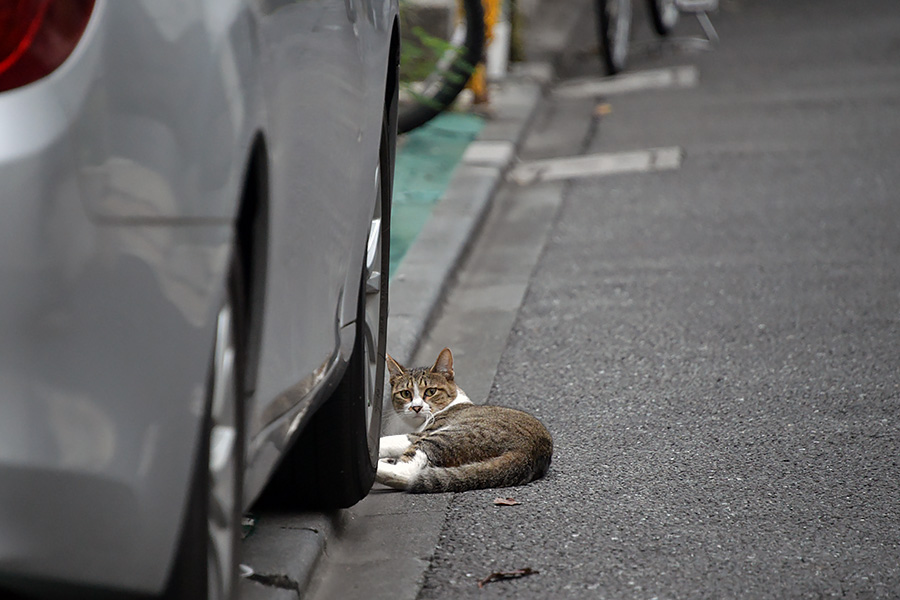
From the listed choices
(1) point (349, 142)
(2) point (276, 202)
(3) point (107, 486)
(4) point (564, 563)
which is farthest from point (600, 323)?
(3) point (107, 486)

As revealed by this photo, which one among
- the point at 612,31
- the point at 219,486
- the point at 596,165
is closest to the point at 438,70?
the point at 596,165

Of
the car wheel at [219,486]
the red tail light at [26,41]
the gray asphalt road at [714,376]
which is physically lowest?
the gray asphalt road at [714,376]

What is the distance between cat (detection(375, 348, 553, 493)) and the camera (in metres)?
3.34

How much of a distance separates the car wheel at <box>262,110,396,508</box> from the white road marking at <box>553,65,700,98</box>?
22.8 ft

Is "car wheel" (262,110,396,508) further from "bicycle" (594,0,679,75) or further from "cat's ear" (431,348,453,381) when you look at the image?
"bicycle" (594,0,679,75)

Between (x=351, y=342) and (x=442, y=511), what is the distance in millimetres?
628

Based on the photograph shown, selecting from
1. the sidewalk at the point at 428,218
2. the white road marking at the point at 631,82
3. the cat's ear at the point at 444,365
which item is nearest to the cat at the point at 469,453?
the cat's ear at the point at 444,365

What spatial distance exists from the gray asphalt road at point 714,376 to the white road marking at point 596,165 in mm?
166

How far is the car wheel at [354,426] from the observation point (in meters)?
2.86

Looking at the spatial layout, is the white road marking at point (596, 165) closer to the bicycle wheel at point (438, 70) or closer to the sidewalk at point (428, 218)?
the sidewalk at point (428, 218)

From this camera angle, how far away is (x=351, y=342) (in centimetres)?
281

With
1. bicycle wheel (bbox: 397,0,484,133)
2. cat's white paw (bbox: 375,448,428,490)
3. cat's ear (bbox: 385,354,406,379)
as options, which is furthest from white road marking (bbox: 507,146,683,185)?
cat's white paw (bbox: 375,448,428,490)

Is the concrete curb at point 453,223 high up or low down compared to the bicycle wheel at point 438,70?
down

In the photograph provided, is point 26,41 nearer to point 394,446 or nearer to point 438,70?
point 394,446
